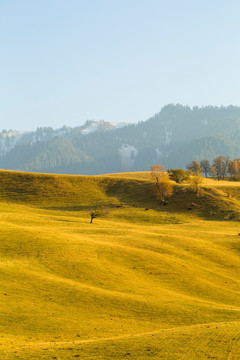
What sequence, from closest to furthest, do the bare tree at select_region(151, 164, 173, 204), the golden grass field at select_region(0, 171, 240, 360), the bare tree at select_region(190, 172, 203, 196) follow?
the golden grass field at select_region(0, 171, 240, 360)
the bare tree at select_region(151, 164, 173, 204)
the bare tree at select_region(190, 172, 203, 196)

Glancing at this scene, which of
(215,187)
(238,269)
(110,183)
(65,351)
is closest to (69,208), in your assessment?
(110,183)

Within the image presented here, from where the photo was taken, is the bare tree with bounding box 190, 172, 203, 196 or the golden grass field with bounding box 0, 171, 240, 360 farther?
the bare tree with bounding box 190, 172, 203, 196

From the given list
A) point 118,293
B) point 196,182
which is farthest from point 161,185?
point 118,293

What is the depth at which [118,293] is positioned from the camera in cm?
3812

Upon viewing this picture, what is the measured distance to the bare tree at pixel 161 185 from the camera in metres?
114

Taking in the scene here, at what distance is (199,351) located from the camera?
22047mm

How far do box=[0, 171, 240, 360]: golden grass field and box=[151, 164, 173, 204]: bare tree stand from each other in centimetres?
2807

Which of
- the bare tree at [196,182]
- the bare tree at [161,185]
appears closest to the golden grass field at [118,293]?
the bare tree at [161,185]

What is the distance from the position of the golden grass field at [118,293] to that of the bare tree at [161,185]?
28.1 metres

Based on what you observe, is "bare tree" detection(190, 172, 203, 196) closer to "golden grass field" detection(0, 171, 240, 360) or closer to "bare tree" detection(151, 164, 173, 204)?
"bare tree" detection(151, 164, 173, 204)

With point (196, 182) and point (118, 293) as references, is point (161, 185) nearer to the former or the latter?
point (196, 182)

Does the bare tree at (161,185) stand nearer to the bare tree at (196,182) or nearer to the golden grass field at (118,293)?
the bare tree at (196,182)

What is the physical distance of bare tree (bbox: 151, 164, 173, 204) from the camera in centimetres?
11419

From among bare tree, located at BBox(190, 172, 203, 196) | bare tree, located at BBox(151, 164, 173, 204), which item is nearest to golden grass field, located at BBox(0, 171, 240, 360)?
bare tree, located at BBox(151, 164, 173, 204)
